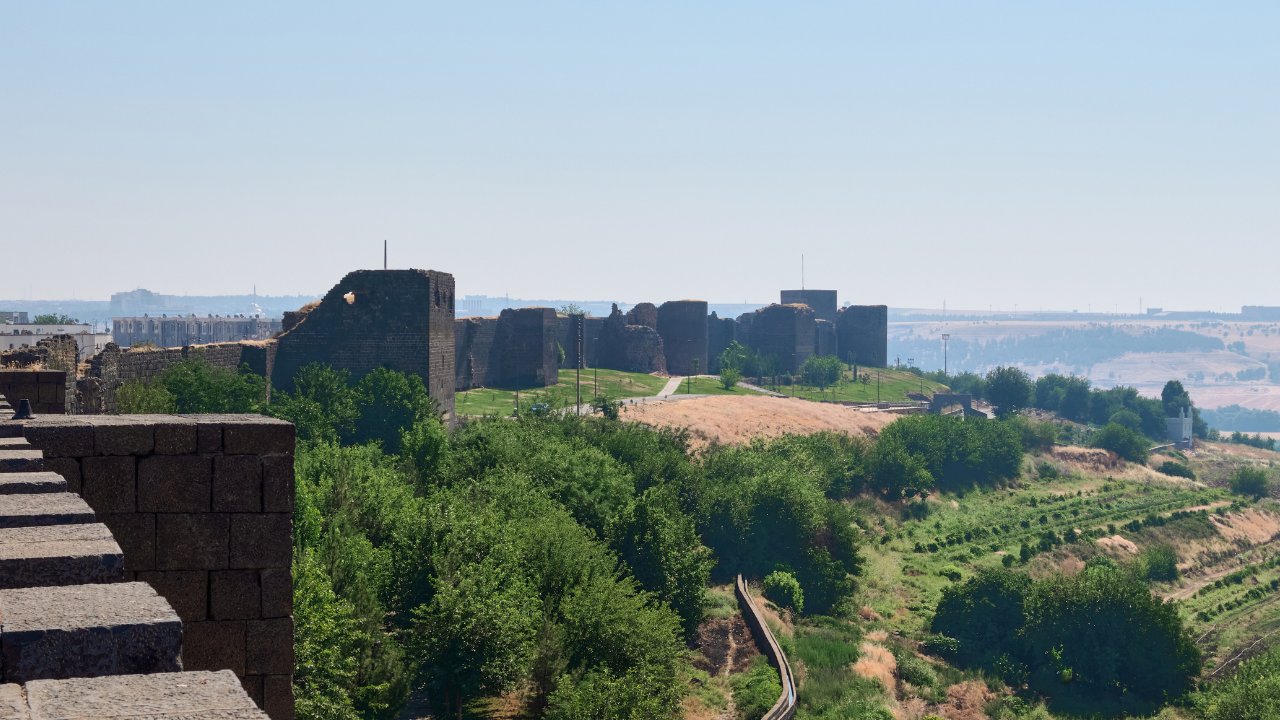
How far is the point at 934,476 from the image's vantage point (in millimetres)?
89562

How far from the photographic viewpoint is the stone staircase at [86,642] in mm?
4531

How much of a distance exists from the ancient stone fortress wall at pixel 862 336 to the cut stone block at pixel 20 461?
126 m

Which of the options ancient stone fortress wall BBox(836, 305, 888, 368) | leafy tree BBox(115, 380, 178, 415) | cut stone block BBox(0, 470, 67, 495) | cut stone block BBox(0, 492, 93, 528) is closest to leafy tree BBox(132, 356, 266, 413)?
leafy tree BBox(115, 380, 178, 415)

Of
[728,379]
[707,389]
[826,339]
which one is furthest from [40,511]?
[826,339]

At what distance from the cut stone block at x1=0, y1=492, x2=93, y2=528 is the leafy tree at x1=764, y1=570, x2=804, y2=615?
159 feet

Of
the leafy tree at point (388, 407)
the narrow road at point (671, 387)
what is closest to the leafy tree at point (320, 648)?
the leafy tree at point (388, 407)

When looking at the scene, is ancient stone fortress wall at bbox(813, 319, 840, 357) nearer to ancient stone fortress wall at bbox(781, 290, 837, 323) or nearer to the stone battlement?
ancient stone fortress wall at bbox(781, 290, 837, 323)

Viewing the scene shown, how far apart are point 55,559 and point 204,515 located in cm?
447

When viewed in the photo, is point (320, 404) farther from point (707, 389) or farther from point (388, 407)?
point (707, 389)

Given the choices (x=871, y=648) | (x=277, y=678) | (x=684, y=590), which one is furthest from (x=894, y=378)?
(x=277, y=678)

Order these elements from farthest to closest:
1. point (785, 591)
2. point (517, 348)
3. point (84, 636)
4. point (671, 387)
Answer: point (671, 387), point (517, 348), point (785, 591), point (84, 636)

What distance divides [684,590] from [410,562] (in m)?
15.8

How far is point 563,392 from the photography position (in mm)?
79938

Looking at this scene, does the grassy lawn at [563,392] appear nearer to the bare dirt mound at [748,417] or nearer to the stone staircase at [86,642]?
the bare dirt mound at [748,417]
